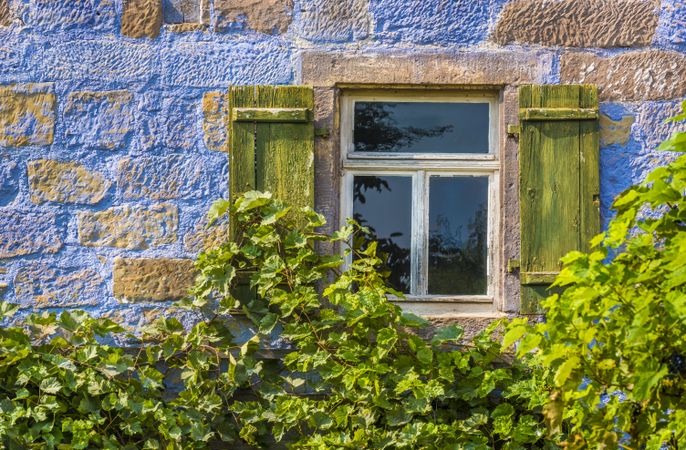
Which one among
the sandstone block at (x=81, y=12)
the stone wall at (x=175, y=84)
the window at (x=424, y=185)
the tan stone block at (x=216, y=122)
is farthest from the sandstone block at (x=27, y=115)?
the window at (x=424, y=185)

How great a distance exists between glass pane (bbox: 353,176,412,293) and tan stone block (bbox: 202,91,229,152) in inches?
25.3

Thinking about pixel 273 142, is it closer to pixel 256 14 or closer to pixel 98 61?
pixel 256 14

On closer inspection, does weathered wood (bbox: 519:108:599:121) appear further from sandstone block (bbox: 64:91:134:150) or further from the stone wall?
sandstone block (bbox: 64:91:134:150)

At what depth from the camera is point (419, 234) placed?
4.77 meters

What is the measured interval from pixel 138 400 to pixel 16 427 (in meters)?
0.51

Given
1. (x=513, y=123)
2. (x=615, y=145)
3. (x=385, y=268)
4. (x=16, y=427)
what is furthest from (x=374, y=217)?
(x=16, y=427)

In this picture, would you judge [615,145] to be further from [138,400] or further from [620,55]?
[138,400]

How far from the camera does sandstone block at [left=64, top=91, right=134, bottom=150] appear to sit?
185 inches

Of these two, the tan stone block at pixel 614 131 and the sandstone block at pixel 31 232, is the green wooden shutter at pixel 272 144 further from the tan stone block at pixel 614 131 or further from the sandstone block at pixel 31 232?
the tan stone block at pixel 614 131

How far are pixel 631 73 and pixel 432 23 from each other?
935 mm

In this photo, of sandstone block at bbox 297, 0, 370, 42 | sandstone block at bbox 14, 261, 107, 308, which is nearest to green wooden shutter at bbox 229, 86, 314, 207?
sandstone block at bbox 297, 0, 370, 42

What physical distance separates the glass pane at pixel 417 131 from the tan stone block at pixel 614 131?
525 mm

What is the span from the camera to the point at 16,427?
14.3ft

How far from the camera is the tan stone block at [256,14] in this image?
4.73m
